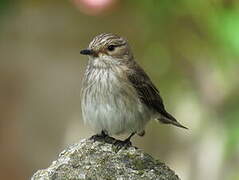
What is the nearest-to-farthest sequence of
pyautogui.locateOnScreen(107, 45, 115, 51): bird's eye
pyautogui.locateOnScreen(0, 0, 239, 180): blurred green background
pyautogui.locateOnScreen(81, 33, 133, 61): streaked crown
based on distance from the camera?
pyautogui.locateOnScreen(81, 33, 133, 61): streaked crown < pyautogui.locateOnScreen(107, 45, 115, 51): bird's eye < pyautogui.locateOnScreen(0, 0, 239, 180): blurred green background

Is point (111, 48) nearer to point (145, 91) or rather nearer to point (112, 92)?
point (112, 92)

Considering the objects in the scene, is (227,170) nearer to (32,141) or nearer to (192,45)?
(192,45)

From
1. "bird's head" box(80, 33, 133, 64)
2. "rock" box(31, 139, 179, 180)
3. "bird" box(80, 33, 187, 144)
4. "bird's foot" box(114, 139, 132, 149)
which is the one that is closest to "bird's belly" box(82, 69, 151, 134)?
"bird" box(80, 33, 187, 144)

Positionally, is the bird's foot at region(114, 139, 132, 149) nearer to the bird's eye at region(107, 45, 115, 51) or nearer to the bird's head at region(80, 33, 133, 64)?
the bird's head at region(80, 33, 133, 64)

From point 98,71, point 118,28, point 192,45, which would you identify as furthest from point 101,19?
point 98,71

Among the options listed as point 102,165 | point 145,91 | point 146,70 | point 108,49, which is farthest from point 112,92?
point 146,70

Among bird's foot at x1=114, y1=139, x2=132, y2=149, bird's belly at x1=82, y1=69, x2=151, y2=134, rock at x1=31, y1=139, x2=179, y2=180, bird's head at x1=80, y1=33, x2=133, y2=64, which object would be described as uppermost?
bird's head at x1=80, y1=33, x2=133, y2=64

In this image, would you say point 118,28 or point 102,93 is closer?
point 102,93
